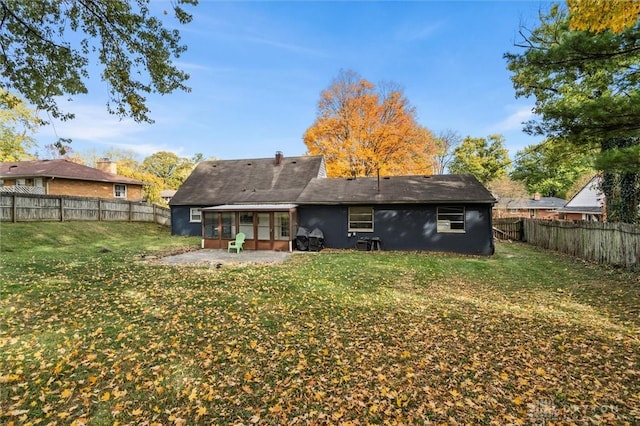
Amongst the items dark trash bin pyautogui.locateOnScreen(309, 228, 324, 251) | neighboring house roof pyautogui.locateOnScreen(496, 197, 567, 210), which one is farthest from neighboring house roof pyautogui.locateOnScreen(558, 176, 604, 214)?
dark trash bin pyautogui.locateOnScreen(309, 228, 324, 251)

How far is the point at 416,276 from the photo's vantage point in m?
9.52

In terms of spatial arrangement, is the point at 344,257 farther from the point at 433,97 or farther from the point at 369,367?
the point at 433,97

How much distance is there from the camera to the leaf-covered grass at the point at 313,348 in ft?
11.2

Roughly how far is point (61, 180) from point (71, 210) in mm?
7015

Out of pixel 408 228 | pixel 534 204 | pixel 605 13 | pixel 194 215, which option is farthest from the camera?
pixel 534 204

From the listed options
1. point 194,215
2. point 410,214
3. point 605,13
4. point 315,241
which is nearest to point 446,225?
point 410,214

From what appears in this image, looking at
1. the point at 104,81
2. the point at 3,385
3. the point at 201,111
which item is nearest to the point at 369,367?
the point at 3,385

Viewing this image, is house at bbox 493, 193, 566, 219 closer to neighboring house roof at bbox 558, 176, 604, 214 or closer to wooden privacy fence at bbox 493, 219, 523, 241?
neighboring house roof at bbox 558, 176, 604, 214

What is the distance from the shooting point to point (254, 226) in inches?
609

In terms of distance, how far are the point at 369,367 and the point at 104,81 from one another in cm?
800

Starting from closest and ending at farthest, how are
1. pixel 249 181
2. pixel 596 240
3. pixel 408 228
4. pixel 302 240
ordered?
pixel 596 240 < pixel 408 228 < pixel 302 240 < pixel 249 181

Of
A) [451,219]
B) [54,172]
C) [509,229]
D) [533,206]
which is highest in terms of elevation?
[54,172]

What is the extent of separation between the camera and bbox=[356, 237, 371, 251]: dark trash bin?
49.2 feet

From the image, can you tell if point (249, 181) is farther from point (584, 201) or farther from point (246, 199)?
point (584, 201)
